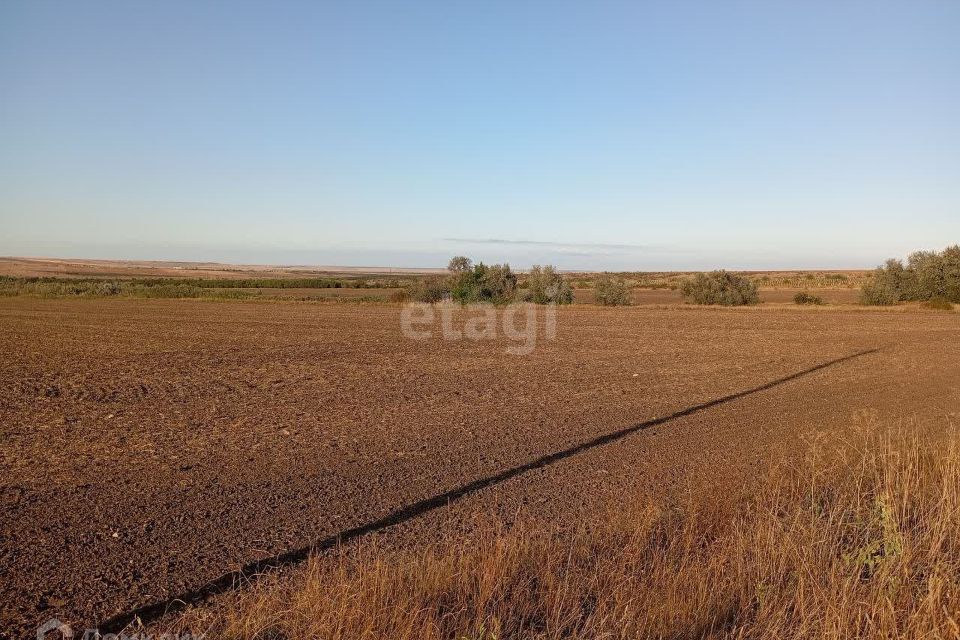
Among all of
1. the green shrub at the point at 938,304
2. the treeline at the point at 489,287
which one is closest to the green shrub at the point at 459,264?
the treeline at the point at 489,287

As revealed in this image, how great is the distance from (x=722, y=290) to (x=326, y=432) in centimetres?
5886

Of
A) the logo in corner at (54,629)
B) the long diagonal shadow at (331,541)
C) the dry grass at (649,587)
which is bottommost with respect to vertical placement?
the long diagonal shadow at (331,541)

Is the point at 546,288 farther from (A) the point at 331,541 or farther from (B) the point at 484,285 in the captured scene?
(A) the point at 331,541

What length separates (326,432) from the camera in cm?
1092

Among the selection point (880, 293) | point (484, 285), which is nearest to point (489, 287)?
point (484, 285)

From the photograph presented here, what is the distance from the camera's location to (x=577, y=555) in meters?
5.29

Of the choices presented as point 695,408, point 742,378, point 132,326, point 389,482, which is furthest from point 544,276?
point 389,482

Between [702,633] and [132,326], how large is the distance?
32325 mm

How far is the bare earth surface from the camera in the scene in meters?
6.09

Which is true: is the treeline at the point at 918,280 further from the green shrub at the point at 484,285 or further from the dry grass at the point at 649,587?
the dry grass at the point at 649,587

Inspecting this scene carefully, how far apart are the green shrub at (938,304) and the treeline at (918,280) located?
0.52 m

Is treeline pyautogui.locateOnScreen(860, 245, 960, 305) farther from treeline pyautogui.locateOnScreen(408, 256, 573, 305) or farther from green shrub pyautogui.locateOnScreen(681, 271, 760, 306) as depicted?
treeline pyautogui.locateOnScreen(408, 256, 573, 305)

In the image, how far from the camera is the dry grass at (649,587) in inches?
160

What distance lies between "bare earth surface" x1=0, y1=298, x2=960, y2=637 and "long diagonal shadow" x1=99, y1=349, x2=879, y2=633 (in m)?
0.10
